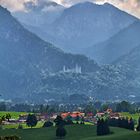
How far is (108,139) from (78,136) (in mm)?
23530

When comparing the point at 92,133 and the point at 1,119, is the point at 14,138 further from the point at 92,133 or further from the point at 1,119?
the point at 92,133

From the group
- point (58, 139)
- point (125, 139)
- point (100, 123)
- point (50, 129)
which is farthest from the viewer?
point (50, 129)

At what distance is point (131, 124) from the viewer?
653 feet

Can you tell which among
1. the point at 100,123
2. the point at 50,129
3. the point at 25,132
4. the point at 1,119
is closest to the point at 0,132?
the point at 25,132

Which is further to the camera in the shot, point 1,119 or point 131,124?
point 131,124

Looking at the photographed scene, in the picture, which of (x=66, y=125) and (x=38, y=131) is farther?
(x=66, y=125)

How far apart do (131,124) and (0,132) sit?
54.5 meters

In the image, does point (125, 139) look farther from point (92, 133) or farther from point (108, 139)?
point (92, 133)

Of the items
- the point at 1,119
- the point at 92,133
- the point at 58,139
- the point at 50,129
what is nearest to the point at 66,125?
the point at 50,129

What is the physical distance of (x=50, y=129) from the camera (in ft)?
623

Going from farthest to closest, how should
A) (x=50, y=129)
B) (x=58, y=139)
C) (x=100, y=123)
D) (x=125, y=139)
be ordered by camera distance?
(x=50, y=129)
(x=100, y=123)
(x=58, y=139)
(x=125, y=139)

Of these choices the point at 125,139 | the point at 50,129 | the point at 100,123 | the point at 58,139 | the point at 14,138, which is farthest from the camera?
the point at 50,129

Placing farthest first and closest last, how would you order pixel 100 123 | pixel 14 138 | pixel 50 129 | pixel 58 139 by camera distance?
1. pixel 50 129
2. pixel 100 123
3. pixel 58 139
4. pixel 14 138

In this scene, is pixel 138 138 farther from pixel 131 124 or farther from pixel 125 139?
pixel 131 124
